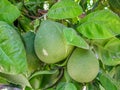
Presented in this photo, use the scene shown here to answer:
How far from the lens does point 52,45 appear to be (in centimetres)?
81

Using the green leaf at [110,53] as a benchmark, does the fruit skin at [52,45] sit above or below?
above

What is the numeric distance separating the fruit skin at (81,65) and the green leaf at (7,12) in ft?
0.59

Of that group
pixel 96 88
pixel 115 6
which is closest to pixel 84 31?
pixel 96 88

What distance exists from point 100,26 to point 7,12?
239 mm

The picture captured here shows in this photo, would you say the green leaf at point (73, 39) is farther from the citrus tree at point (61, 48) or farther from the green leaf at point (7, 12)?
the green leaf at point (7, 12)

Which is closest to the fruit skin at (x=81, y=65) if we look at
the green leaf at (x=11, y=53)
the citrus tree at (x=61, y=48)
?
the citrus tree at (x=61, y=48)

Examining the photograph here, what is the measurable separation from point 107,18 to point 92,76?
15cm

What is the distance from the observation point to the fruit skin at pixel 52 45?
2.65 ft

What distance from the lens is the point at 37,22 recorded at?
0.91 metres

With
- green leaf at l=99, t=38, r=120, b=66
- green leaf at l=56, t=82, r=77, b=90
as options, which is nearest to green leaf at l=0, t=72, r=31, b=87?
green leaf at l=56, t=82, r=77, b=90

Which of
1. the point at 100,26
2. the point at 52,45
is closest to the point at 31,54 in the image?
the point at 52,45

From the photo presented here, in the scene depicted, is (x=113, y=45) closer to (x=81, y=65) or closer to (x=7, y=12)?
(x=81, y=65)

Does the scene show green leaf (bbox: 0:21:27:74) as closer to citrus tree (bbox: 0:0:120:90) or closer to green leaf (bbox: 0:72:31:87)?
citrus tree (bbox: 0:0:120:90)

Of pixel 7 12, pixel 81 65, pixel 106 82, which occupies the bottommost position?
pixel 106 82
